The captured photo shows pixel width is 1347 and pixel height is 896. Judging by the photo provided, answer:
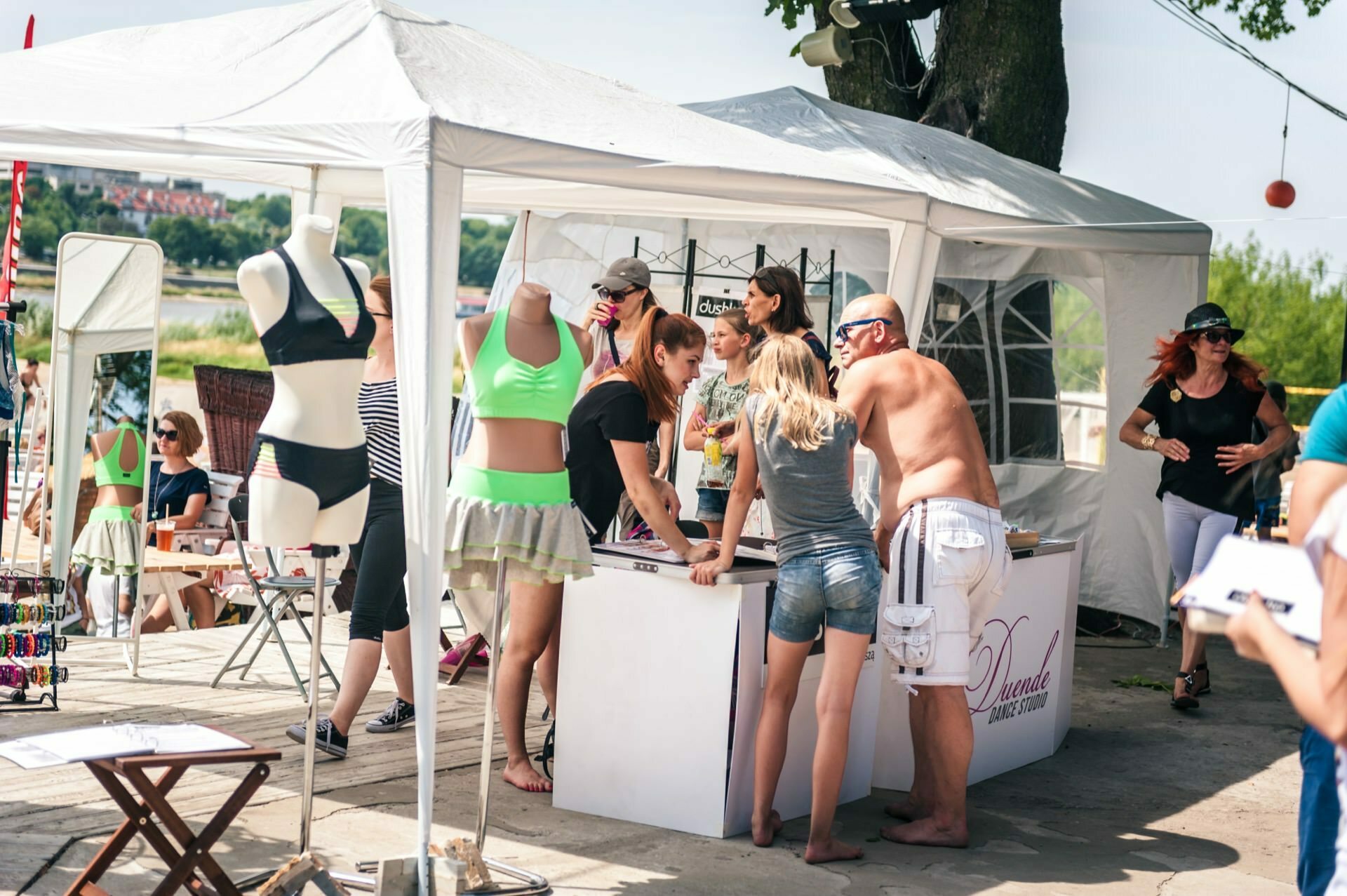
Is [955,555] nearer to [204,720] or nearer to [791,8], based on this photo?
[204,720]

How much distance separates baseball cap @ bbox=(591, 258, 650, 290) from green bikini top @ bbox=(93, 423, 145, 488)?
2287 millimetres

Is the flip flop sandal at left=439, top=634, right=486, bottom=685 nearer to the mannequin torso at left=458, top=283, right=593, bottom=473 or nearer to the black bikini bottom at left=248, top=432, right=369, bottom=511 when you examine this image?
the mannequin torso at left=458, top=283, right=593, bottom=473

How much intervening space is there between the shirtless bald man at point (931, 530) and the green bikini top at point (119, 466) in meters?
3.35

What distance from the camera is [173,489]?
790 centimetres

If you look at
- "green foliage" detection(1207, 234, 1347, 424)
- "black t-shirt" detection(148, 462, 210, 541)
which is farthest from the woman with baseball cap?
"green foliage" detection(1207, 234, 1347, 424)

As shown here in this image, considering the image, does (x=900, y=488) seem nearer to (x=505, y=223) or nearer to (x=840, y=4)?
(x=840, y=4)

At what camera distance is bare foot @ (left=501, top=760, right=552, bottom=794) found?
479 cm

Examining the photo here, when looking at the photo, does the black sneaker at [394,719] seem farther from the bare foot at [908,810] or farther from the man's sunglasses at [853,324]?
the man's sunglasses at [853,324]

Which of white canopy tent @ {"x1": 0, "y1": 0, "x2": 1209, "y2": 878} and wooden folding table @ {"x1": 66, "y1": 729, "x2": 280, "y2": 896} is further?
white canopy tent @ {"x1": 0, "y1": 0, "x2": 1209, "y2": 878}

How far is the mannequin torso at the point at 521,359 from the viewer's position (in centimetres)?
406

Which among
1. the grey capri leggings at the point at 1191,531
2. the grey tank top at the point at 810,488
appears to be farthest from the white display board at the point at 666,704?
the grey capri leggings at the point at 1191,531

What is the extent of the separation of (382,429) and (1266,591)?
3.46 metres

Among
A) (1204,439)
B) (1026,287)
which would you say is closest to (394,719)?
(1204,439)

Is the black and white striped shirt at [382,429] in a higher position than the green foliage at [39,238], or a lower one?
lower
